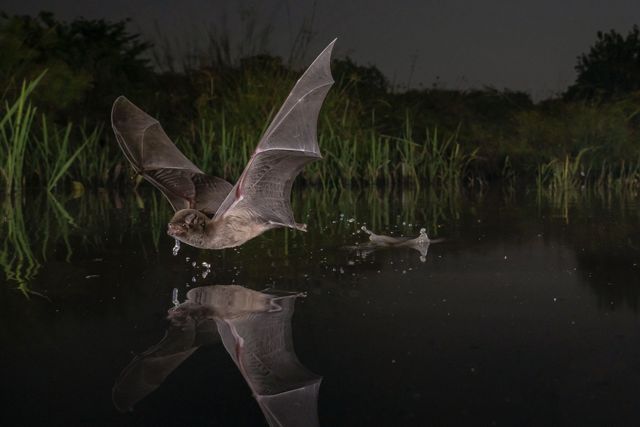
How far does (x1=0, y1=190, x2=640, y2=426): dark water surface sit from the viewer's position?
5.18 feet

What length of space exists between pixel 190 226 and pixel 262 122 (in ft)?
22.5

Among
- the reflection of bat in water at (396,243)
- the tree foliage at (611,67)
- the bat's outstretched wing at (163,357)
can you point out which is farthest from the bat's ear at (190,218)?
the tree foliage at (611,67)

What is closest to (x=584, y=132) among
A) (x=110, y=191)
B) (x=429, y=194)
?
(x=429, y=194)

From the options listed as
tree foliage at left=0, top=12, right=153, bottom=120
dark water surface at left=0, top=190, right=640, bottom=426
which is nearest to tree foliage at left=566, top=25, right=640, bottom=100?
tree foliage at left=0, top=12, right=153, bottom=120

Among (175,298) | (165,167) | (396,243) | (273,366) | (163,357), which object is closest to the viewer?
(273,366)

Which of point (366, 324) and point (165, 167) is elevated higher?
point (165, 167)

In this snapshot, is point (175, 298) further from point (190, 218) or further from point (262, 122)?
point (262, 122)

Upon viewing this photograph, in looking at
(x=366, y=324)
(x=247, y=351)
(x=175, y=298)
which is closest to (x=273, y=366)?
(x=247, y=351)

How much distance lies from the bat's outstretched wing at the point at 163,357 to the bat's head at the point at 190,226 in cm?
59

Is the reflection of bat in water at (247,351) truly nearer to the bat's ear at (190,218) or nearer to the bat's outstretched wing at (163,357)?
the bat's outstretched wing at (163,357)

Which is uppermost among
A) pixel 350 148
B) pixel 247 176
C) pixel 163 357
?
pixel 247 176

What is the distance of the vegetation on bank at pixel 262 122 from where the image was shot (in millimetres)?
9602

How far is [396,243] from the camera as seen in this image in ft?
13.9

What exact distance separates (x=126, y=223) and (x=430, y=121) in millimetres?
8096
